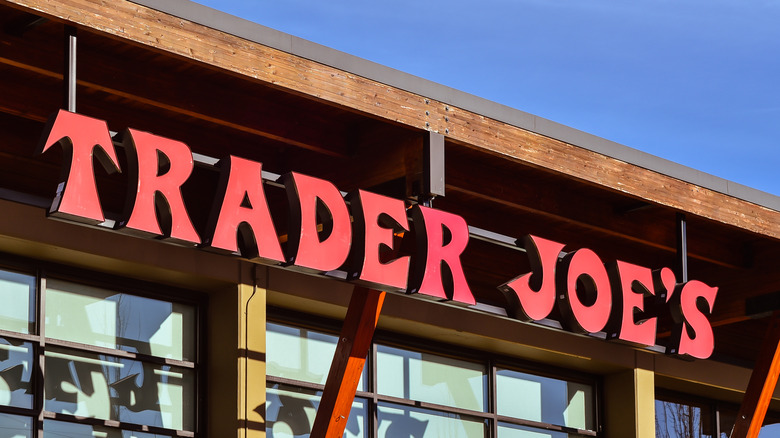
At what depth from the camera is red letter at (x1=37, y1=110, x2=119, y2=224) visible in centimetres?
1011

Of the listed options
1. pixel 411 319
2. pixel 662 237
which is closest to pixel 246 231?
pixel 411 319

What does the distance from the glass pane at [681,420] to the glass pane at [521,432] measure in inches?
92.3

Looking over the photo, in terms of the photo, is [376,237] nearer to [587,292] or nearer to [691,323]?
[587,292]

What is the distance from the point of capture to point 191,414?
43.9ft

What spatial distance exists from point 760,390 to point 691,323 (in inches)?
68.3

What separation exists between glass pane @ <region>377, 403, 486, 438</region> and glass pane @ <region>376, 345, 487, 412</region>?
0.16m

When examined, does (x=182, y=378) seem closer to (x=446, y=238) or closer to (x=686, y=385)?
(x=446, y=238)

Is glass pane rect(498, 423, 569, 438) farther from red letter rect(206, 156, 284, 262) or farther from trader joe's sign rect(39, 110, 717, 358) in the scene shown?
red letter rect(206, 156, 284, 262)

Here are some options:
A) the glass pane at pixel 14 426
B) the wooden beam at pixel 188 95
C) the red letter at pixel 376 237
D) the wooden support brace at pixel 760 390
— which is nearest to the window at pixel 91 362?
the glass pane at pixel 14 426

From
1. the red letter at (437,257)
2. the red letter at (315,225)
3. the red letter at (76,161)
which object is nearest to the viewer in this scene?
the red letter at (76,161)

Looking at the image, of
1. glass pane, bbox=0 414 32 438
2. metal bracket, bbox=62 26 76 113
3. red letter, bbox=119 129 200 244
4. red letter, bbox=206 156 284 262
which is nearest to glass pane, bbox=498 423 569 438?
red letter, bbox=206 156 284 262

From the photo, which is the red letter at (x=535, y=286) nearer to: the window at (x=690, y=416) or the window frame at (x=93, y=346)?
the window frame at (x=93, y=346)

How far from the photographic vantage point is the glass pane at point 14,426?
12086 millimetres

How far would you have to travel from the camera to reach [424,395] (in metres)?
15.5
